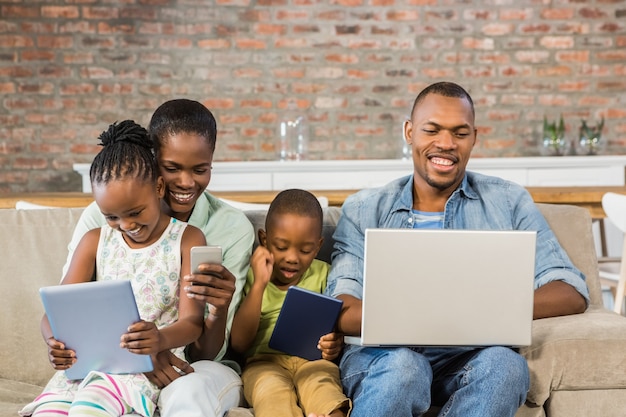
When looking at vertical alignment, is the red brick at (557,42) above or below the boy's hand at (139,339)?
above

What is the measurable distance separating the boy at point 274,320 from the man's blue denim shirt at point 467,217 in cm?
10

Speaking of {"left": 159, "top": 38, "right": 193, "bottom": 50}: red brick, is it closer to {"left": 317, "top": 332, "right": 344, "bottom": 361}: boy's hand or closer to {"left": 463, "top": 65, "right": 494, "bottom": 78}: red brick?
{"left": 463, "top": 65, "right": 494, "bottom": 78}: red brick

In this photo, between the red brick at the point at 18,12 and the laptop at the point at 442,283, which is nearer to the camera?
the laptop at the point at 442,283

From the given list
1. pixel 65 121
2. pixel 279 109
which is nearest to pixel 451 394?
pixel 279 109

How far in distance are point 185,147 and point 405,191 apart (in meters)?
0.62

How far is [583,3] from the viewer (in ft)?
17.1

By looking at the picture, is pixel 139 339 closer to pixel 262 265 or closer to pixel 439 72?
pixel 262 265

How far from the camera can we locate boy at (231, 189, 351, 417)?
5.92ft

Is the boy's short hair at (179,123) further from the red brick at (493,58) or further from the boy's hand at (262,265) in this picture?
the red brick at (493,58)

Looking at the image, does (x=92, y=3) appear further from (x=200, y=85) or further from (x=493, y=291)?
(x=493, y=291)

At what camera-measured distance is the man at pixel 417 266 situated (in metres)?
1.72

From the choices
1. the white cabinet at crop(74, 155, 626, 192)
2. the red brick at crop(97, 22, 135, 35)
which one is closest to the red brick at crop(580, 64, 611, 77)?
the white cabinet at crop(74, 155, 626, 192)

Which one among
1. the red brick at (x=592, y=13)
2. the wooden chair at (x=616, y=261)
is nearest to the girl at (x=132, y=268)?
the wooden chair at (x=616, y=261)

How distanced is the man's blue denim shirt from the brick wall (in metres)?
3.05
